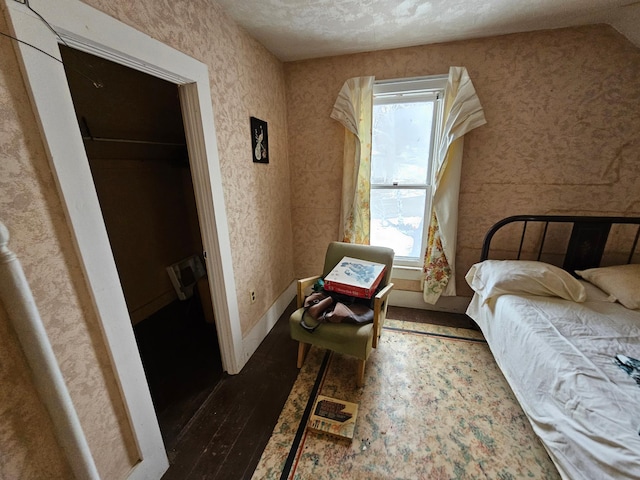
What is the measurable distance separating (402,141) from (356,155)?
441 millimetres

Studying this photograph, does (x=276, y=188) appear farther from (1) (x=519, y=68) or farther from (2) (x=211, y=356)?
(1) (x=519, y=68)

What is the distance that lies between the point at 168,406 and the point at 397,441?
1.39 m

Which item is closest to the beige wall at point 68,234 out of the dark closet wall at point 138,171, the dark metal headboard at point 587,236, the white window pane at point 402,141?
the dark closet wall at point 138,171

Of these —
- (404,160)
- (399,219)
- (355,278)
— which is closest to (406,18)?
(404,160)

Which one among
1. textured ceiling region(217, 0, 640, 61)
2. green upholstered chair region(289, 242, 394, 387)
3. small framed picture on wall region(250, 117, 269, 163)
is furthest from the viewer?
small framed picture on wall region(250, 117, 269, 163)

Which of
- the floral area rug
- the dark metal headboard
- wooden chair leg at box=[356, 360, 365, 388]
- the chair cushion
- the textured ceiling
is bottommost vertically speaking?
the floral area rug

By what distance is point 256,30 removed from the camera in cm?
171

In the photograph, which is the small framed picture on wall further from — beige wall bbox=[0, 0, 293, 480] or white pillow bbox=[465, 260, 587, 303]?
white pillow bbox=[465, 260, 587, 303]

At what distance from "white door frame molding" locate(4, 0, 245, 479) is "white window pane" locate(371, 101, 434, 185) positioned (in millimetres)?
1468

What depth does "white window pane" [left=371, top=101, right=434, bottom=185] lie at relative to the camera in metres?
2.18

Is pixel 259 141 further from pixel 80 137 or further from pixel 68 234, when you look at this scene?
pixel 68 234

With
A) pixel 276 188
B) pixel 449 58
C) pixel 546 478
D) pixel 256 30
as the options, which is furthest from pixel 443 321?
pixel 256 30

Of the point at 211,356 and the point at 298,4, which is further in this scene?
the point at 211,356

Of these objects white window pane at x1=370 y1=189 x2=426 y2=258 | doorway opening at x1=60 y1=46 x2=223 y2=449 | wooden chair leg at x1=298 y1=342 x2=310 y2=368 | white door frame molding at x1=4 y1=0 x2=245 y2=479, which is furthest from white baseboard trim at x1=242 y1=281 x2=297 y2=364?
white window pane at x1=370 y1=189 x2=426 y2=258
